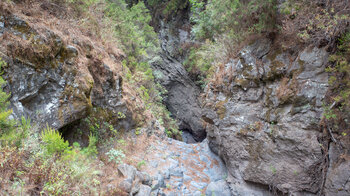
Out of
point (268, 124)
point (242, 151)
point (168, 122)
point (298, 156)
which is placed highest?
point (268, 124)

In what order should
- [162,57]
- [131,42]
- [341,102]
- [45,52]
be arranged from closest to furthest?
[341,102] → [45,52] → [131,42] → [162,57]

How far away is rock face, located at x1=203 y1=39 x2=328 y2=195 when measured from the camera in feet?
15.4

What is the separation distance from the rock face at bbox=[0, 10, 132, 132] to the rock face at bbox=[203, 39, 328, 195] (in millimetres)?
4659

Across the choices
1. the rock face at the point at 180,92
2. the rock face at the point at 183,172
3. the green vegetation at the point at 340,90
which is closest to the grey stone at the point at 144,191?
the rock face at the point at 183,172

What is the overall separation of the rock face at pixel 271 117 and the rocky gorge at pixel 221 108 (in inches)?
1.0

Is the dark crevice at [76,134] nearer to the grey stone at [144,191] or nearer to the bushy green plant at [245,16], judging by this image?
the grey stone at [144,191]

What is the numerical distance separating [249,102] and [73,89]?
5.22 meters

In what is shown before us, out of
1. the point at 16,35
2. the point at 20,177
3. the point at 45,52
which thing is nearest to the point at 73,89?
the point at 45,52

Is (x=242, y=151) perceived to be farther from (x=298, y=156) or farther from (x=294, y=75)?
(x=294, y=75)

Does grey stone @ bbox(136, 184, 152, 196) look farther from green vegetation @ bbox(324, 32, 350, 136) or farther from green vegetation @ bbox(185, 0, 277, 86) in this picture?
green vegetation @ bbox(185, 0, 277, 86)

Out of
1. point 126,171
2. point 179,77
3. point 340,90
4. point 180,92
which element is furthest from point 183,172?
point 179,77

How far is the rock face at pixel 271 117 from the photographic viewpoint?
470cm

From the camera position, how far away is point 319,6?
15.5 ft

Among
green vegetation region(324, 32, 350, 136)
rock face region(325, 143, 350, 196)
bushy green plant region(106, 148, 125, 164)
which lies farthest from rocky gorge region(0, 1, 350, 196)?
bushy green plant region(106, 148, 125, 164)
